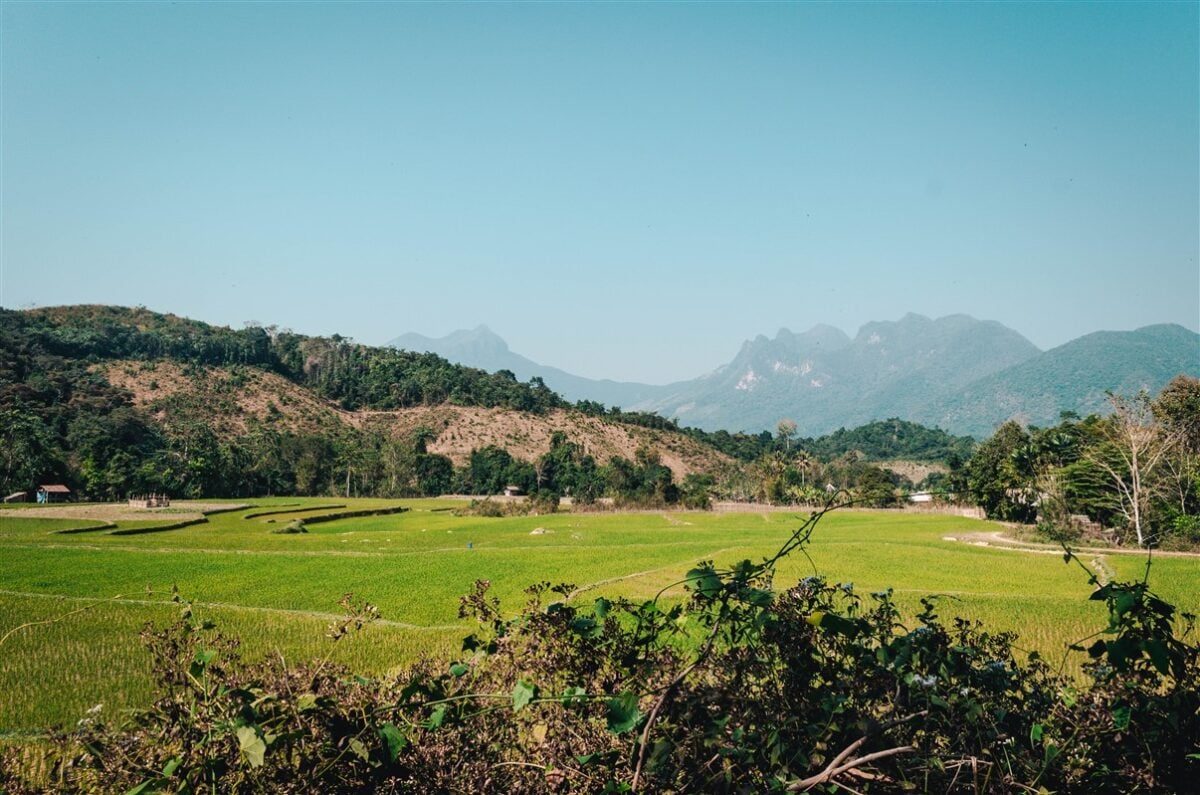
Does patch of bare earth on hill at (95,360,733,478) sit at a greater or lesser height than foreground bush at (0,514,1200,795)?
greater

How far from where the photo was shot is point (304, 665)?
2.83 m

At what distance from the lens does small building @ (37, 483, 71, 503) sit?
56906 mm

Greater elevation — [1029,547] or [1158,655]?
[1158,655]

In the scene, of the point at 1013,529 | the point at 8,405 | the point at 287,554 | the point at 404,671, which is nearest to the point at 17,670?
the point at 404,671

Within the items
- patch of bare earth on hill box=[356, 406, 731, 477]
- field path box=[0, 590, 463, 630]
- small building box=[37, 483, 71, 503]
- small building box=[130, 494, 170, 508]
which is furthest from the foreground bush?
patch of bare earth on hill box=[356, 406, 731, 477]

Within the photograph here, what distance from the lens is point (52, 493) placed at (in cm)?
5841

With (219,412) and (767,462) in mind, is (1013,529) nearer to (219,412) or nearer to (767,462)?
(767,462)

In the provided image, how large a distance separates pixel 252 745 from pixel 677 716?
4.70 ft

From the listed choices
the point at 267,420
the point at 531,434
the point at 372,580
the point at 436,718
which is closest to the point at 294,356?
the point at 267,420

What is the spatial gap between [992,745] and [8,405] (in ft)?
285

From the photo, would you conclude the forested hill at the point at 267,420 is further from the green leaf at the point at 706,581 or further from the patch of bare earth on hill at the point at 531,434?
the green leaf at the point at 706,581

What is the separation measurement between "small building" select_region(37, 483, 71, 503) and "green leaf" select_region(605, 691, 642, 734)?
2742 inches

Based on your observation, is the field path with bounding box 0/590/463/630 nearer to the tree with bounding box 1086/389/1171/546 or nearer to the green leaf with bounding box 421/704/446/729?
the green leaf with bounding box 421/704/446/729

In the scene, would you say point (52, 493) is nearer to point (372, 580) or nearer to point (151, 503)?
point (151, 503)
